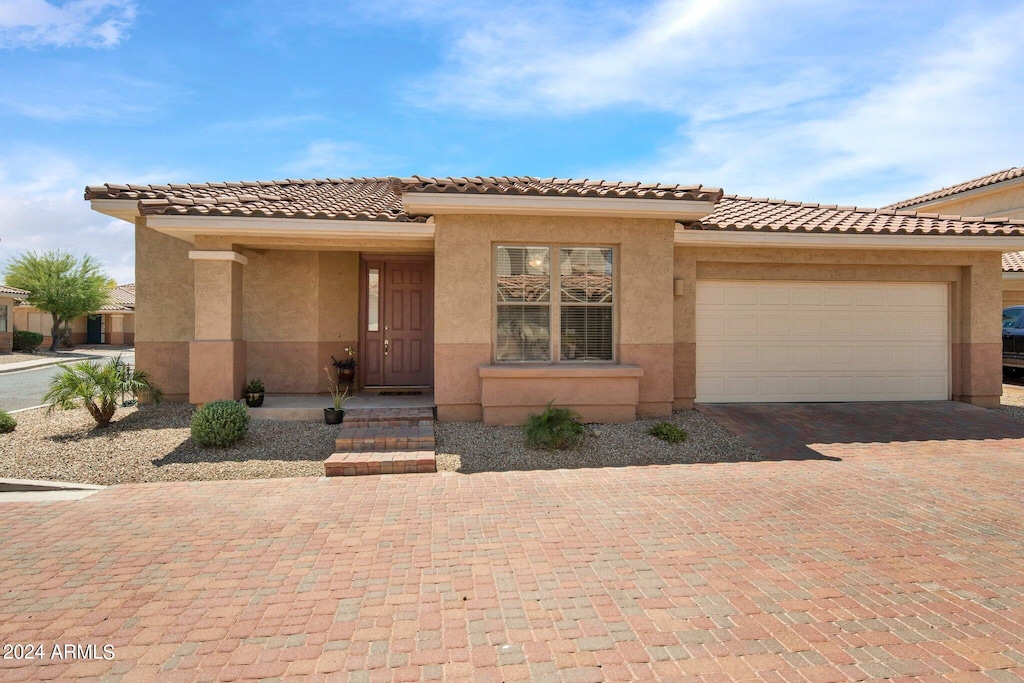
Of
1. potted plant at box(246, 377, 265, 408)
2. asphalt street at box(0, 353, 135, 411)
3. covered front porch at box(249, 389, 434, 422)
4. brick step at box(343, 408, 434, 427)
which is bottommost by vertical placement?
asphalt street at box(0, 353, 135, 411)

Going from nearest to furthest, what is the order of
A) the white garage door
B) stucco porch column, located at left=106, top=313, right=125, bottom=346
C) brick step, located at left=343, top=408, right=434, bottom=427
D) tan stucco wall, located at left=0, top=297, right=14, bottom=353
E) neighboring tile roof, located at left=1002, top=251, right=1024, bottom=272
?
brick step, located at left=343, top=408, right=434, bottom=427 → the white garage door → neighboring tile roof, located at left=1002, top=251, right=1024, bottom=272 → tan stucco wall, located at left=0, top=297, right=14, bottom=353 → stucco porch column, located at left=106, top=313, right=125, bottom=346

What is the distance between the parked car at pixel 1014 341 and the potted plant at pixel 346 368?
1779 centimetres

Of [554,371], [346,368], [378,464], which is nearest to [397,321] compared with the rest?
[346,368]

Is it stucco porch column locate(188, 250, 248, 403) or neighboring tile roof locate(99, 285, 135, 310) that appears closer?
stucco porch column locate(188, 250, 248, 403)

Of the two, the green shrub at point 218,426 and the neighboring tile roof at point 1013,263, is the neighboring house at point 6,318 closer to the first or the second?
the green shrub at point 218,426

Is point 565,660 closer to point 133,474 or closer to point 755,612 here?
point 755,612

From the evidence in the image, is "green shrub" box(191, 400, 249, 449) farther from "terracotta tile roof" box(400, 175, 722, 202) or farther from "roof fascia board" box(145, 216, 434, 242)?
"terracotta tile roof" box(400, 175, 722, 202)

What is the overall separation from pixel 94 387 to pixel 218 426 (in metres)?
2.38

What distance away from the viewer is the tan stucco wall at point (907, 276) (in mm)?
10211

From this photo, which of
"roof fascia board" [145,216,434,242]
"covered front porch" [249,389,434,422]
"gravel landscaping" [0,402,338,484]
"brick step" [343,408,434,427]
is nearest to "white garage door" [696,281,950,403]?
"brick step" [343,408,434,427]

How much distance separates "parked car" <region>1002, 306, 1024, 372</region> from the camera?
16.4 meters

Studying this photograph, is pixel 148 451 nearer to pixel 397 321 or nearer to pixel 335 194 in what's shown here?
pixel 397 321

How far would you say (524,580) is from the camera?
13.8 ft

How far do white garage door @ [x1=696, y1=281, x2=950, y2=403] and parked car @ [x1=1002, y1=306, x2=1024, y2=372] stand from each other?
8013 mm
